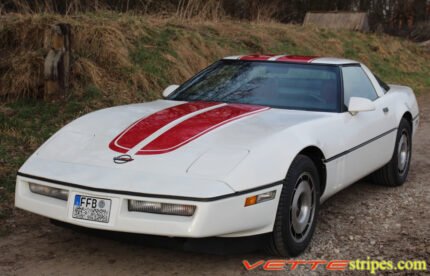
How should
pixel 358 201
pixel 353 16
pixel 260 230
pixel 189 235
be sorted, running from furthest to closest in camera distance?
1. pixel 353 16
2. pixel 358 201
3. pixel 260 230
4. pixel 189 235

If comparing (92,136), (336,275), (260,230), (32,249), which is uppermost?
(92,136)

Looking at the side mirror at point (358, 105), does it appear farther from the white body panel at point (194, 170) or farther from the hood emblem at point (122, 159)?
the hood emblem at point (122, 159)

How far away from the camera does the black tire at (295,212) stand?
3379mm

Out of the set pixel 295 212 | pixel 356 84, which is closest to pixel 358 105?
pixel 356 84

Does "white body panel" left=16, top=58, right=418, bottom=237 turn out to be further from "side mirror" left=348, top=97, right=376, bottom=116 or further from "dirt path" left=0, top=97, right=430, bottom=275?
"dirt path" left=0, top=97, right=430, bottom=275

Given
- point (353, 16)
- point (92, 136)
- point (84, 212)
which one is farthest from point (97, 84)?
point (353, 16)

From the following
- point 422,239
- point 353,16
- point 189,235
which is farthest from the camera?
point 353,16

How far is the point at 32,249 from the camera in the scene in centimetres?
373

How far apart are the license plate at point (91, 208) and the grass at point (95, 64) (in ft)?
4.10

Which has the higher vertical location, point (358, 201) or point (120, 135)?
point (120, 135)

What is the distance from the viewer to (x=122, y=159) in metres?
3.31

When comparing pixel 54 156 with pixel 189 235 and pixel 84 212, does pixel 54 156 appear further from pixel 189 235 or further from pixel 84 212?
pixel 189 235

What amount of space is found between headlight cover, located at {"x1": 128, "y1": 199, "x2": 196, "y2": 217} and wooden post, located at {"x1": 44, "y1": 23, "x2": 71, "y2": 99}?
14.5 feet

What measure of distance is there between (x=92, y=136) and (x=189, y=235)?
3.65 ft
